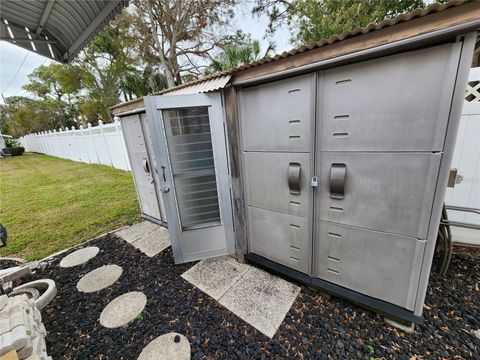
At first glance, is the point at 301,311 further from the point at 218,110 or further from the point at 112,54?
the point at 112,54

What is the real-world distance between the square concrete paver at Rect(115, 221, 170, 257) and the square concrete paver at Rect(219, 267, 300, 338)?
1574mm

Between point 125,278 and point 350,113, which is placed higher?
point 350,113

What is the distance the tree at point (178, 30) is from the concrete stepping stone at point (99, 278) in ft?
29.8

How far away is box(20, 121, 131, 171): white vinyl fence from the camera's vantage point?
29.0 ft

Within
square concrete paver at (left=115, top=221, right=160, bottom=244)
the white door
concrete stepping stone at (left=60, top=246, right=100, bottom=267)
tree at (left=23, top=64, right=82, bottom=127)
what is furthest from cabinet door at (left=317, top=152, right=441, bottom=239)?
tree at (left=23, top=64, right=82, bottom=127)

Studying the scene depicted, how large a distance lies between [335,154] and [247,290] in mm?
1836

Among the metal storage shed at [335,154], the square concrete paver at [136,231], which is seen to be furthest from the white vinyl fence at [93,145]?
the metal storage shed at [335,154]

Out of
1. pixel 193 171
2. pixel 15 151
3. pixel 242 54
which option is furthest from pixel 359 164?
pixel 15 151

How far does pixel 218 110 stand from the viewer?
7.94 feet

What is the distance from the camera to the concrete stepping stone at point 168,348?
1737 millimetres

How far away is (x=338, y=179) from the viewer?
180cm

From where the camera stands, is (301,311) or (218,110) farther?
(218,110)

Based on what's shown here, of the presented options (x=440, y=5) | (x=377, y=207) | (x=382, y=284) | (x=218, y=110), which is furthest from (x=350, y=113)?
(x=382, y=284)

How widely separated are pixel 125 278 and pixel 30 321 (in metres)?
1.22
